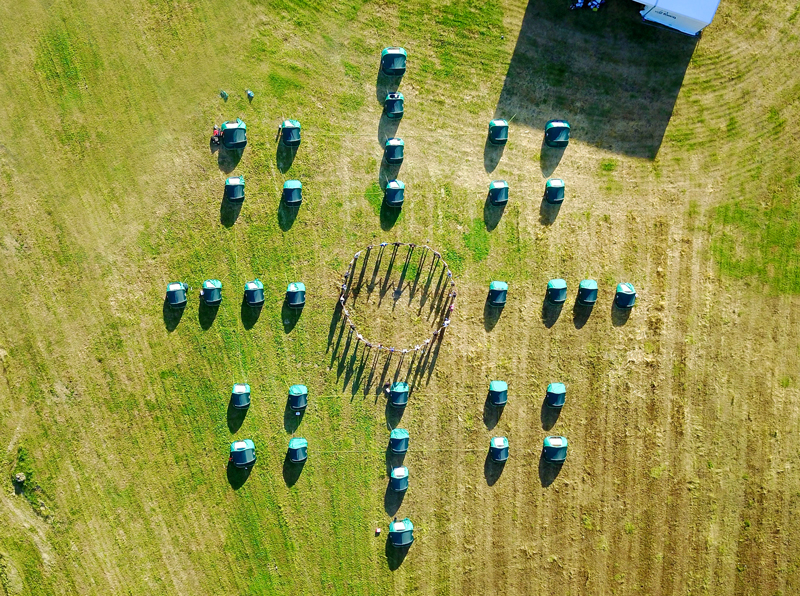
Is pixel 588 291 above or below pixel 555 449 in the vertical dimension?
above

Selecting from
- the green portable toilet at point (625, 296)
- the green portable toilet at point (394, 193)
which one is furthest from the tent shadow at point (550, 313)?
the green portable toilet at point (394, 193)

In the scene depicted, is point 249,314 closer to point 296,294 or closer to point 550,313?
point 296,294

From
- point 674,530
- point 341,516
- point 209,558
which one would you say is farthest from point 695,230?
point 209,558

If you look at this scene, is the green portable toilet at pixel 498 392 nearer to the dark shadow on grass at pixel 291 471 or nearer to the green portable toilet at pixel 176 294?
the dark shadow on grass at pixel 291 471

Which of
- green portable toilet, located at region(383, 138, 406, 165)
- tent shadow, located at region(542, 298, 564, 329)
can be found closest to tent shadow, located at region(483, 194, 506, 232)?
tent shadow, located at region(542, 298, 564, 329)

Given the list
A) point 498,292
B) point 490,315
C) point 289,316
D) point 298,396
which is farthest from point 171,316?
point 498,292

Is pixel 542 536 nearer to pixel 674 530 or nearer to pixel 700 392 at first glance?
pixel 674 530
